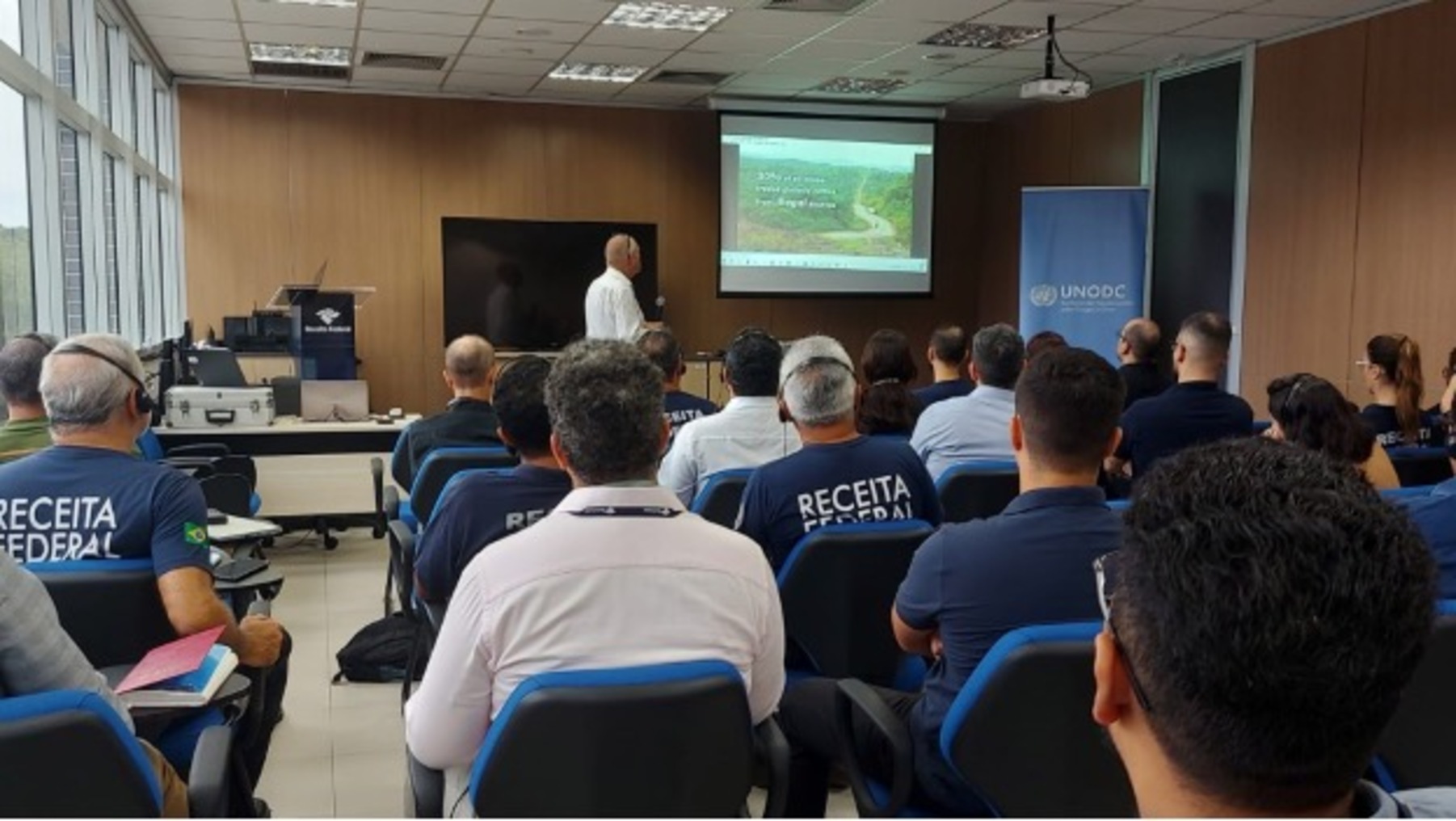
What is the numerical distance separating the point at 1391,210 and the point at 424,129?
764 centimetres

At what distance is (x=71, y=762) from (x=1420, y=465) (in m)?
4.41

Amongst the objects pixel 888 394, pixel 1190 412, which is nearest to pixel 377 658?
pixel 888 394

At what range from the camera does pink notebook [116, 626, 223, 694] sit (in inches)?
75.8

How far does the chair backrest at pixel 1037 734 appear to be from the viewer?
1.69 m

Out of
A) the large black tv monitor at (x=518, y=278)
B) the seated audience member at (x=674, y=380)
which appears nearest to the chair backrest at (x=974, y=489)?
the seated audience member at (x=674, y=380)

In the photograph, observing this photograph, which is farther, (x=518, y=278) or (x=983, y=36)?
(x=518, y=278)

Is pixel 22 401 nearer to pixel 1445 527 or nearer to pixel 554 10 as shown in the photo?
pixel 1445 527

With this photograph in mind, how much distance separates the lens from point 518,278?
9.88 meters

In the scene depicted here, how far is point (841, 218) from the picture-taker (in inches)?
399

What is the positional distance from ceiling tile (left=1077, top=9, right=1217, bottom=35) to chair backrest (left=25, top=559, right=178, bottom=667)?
643 centimetres

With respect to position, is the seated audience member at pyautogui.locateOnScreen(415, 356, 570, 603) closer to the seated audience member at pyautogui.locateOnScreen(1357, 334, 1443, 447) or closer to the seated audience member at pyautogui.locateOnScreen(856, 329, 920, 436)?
the seated audience member at pyautogui.locateOnScreen(856, 329, 920, 436)

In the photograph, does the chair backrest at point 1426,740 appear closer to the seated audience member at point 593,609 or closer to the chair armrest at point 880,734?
the chair armrest at point 880,734

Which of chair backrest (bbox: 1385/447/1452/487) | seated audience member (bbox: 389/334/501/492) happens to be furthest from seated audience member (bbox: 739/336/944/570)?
chair backrest (bbox: 1385/447/1452/487)

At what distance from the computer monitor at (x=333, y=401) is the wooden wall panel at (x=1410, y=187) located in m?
6.24
